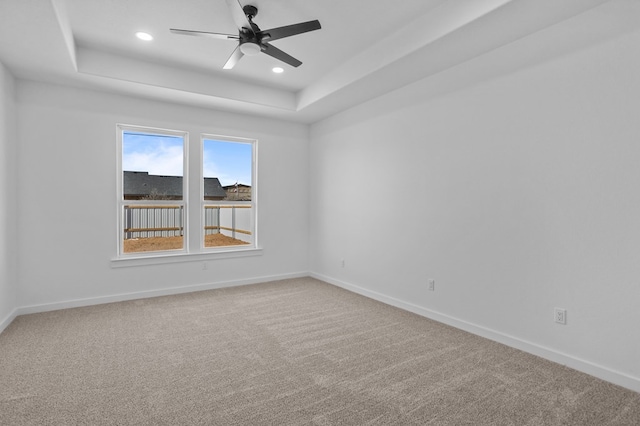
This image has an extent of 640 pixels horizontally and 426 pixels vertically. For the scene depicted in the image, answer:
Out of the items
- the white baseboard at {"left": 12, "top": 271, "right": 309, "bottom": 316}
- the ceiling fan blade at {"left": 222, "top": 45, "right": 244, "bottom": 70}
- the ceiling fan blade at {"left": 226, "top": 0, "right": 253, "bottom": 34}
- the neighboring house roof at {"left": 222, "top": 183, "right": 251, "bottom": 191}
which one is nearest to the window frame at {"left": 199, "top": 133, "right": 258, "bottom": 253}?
the neighboring house roof at {"left": 222, "top": 183, "right": 251, "bottom": 191}

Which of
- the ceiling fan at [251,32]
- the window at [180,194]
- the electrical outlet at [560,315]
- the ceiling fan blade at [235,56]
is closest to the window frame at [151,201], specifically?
the window at [180,194]

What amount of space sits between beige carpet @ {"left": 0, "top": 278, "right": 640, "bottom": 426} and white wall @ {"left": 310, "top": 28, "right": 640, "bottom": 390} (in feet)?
1.00

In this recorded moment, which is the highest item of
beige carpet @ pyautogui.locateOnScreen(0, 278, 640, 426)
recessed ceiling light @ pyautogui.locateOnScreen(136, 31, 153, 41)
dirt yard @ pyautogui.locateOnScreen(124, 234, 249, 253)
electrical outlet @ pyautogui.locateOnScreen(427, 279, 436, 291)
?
recessed ceiling light @ pyautogui.locateOnScreen(136, 31, 153, 41)

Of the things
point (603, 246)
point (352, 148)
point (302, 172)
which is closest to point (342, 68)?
point (352, 148)

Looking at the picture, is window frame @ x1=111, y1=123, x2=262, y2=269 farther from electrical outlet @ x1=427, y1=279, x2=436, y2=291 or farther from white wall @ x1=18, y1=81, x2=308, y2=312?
electrical outlet @ x1=427, y1=279, x2=436, y2=291

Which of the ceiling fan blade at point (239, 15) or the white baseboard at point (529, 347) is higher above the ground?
the ceiling fan blade at point (239, 15)

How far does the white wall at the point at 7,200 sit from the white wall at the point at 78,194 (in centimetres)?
10

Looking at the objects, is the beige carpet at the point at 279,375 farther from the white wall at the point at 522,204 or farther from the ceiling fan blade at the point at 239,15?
the ceiling fan blade at the point at 239,15

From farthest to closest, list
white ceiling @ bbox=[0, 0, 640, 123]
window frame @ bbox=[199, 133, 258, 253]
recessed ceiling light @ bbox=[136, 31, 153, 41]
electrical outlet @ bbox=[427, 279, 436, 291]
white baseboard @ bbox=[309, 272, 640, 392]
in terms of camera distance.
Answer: window frame @ bbox=[199, 133, 258, 253]
electrical outlet @ bbox=[427, 279, 436, 291]
recessed ceiling light @ bbox=[136, 31, 153, 41]
white ceiling @ bbox=[0, 0, 640, 123]
white baseboard @ bbox=[309, 272, 640, 392]

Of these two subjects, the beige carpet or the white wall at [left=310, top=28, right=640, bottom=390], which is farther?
the white wall at [left=310, top=28, right=640, bottom=390]

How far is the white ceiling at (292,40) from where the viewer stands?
2504 mm

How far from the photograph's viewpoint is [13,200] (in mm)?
3664

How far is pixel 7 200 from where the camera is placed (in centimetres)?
350

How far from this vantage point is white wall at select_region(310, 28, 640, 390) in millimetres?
2334
